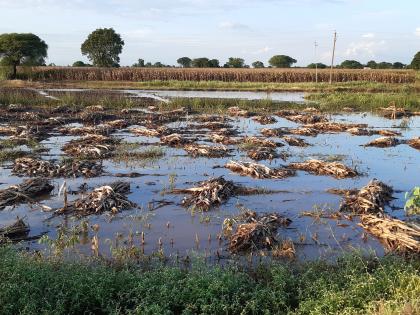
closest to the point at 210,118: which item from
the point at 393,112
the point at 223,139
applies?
the point at 223,139

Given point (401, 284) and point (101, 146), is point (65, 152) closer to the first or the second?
point (101, 146)

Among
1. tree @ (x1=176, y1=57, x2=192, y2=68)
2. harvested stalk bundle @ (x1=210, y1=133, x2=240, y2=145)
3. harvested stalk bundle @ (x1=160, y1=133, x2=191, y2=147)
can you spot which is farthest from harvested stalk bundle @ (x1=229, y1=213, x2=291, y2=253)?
tree @ (x1=176, y1=57, x2=192, y2=68)

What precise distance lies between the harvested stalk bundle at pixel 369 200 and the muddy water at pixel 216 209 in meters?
0.22

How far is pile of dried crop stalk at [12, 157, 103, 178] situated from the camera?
11461 millimetres

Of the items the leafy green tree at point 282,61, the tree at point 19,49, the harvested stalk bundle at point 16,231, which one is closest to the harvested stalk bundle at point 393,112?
the harvested stalk bundle at point 16,231

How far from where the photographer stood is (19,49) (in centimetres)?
4856

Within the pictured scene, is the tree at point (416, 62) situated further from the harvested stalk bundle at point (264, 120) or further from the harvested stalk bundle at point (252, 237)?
the harvested stalk bundle at point (252, 237)

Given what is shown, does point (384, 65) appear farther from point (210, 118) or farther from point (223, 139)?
point (223, 139)

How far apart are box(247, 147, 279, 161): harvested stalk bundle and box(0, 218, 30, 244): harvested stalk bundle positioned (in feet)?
23.7

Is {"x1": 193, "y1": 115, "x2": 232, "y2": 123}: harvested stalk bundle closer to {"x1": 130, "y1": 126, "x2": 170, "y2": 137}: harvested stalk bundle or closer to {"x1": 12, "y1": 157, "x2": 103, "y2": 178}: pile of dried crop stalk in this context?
{"x1": 130, "y1": 126, "x2": 170, "y2": 137}: harvested stalk bundle

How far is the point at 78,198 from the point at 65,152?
483cm

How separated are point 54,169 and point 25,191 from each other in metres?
1.83

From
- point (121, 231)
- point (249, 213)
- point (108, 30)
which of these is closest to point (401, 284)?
point (249, 213)

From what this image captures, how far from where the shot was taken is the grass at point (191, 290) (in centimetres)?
504
